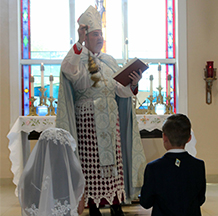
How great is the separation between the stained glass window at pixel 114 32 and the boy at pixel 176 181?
4180 millimetres

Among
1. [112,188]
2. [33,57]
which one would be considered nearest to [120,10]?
[33,57]

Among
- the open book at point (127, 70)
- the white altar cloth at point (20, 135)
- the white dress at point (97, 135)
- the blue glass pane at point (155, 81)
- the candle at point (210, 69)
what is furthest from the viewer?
the blue glass pane at point (155, 81)

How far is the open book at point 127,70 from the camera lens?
275cm

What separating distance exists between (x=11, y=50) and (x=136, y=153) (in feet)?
11.7

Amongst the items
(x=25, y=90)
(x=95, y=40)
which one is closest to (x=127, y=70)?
(x=95, y=40)

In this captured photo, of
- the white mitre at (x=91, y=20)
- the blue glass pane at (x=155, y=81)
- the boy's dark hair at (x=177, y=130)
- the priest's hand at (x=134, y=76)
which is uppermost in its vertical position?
the white mitre at (x=91, y=20)

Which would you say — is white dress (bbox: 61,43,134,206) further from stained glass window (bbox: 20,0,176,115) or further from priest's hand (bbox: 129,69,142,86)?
stained glass window (bbox: 20,0,176,115)

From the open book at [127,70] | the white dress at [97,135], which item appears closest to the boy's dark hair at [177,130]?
the open book at [127,70]

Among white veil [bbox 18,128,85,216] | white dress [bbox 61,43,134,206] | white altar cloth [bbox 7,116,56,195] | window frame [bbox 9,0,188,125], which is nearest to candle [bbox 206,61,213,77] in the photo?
window frame [bbox 9,0,188,125]

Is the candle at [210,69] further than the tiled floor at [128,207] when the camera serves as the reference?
Yes

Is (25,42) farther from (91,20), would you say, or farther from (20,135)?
(91,20)

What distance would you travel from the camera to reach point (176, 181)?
76.0 inches

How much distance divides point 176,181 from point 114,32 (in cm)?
473

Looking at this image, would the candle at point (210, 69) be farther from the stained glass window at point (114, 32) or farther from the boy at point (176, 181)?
the boy at point (176, 181)
